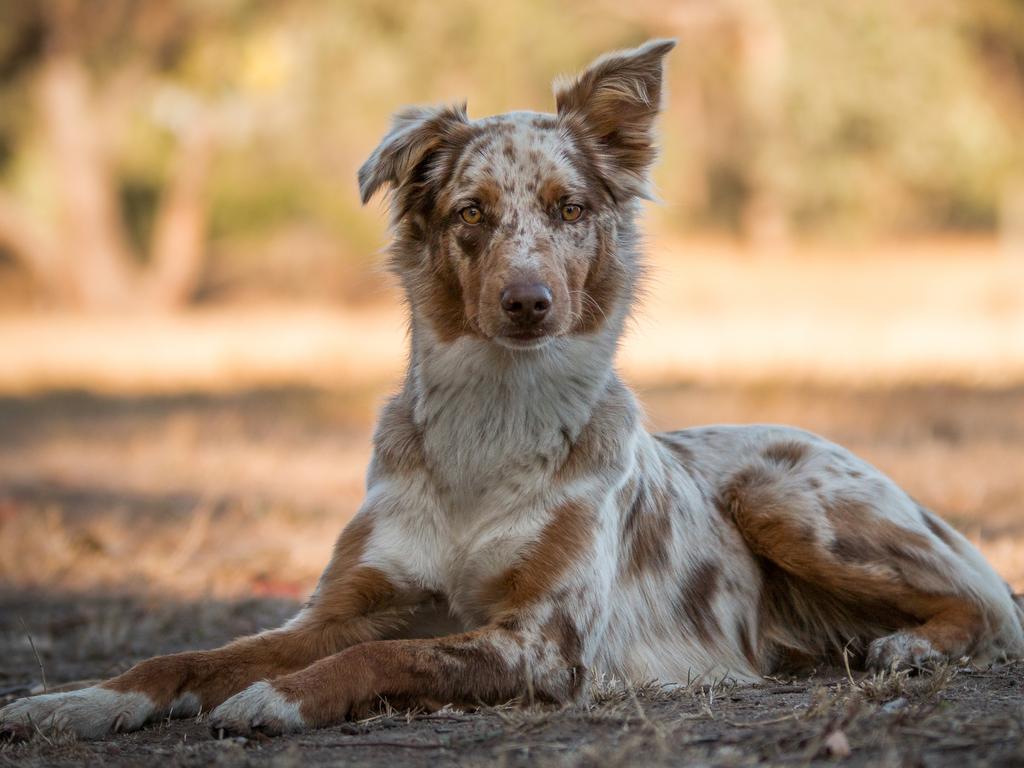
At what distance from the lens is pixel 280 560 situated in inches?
301

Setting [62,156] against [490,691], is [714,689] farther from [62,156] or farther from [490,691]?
[62,156]

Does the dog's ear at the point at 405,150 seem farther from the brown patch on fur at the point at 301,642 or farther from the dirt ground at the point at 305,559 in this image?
the brown patch on fur at the point at 301,642

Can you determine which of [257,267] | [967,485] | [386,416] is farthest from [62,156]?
[386,416]

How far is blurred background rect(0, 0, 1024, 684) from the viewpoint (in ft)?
30.8

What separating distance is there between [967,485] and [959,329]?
966 centimetres

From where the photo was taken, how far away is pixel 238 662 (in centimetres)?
451

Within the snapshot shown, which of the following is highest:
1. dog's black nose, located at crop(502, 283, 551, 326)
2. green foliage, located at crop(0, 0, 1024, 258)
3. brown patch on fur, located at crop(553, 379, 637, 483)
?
green foliage, located at crop(0, 0, 1024, 258)

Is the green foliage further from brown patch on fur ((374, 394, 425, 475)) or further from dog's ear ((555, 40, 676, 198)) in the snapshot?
brown patch on fur ((374, 394, 425, 475))

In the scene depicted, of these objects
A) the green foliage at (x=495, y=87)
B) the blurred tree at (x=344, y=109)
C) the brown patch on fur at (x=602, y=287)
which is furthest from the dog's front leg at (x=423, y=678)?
the blurred tree at (x=344, y=109)

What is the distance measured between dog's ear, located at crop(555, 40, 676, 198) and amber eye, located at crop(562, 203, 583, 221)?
0.84 feet

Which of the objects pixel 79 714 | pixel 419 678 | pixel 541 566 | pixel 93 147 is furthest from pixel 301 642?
pixel 93 147

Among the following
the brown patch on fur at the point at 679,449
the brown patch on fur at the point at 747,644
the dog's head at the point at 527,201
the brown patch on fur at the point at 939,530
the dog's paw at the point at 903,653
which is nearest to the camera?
the dog's head at the point at 527,201

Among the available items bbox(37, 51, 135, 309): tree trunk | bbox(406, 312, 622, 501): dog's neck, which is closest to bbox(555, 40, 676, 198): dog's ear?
bbox(406, 312, 622, 501): dog's neck

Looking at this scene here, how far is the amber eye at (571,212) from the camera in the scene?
197 inches
